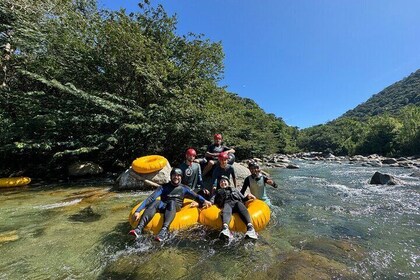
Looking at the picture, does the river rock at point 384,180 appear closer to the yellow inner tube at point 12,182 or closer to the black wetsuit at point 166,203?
the black wetsuit at point 166,203

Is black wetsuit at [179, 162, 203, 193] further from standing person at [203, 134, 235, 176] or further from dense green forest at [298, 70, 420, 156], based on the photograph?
dense green forest at [298, 70, 420, 156]

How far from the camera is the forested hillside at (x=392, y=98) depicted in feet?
396

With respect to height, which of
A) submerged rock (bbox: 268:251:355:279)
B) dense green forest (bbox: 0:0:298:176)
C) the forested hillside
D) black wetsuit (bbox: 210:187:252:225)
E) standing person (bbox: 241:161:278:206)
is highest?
the forested hillside

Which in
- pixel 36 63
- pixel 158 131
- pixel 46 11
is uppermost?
pixel 46 11

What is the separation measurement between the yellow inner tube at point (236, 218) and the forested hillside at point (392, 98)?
445 feet

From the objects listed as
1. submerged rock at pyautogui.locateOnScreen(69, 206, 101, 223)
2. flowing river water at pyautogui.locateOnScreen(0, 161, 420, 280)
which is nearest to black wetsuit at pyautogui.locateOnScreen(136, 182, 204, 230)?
flowing river water at pyautogui.locateOnScreen(0, 161, 420, 280)

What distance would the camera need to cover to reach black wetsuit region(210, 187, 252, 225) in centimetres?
499

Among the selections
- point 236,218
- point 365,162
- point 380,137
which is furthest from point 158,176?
point 380,137

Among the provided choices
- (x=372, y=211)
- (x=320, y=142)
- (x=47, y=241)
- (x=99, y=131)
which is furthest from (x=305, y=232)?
(x=320, y=142)

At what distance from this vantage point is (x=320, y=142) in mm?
79938

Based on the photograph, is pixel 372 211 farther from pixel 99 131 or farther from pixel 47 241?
pixel 99 131

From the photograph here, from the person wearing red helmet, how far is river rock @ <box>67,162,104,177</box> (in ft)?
29.4

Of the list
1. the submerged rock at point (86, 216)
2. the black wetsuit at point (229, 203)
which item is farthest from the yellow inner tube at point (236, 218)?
the submerged rock at point (86, 216)

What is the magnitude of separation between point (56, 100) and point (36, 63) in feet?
8.21
